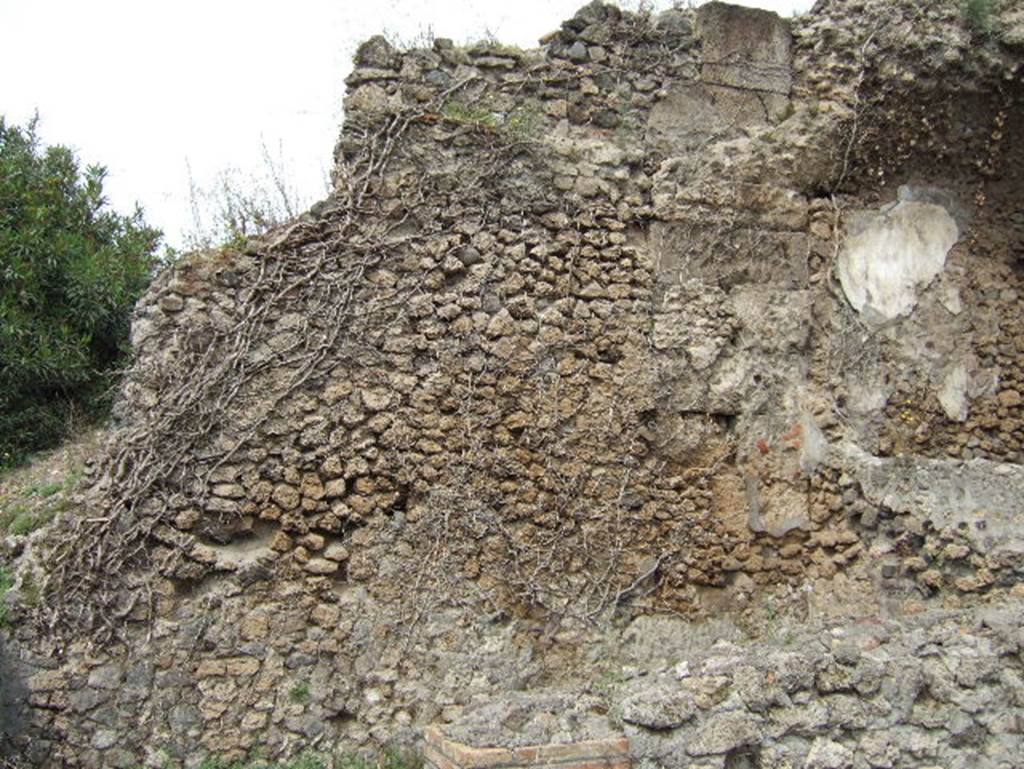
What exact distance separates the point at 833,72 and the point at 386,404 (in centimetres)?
343

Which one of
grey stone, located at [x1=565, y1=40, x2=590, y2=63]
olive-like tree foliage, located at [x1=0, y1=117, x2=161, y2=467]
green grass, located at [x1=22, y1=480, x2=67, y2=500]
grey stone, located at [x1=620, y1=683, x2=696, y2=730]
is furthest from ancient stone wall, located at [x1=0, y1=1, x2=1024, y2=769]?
olive-like tree foliage, located at [x1=0, y1=117, x2=161, y2=467]

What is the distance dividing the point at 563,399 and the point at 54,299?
5.10 meters

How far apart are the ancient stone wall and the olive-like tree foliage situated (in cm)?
344

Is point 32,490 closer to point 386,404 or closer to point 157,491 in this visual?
point 157,491

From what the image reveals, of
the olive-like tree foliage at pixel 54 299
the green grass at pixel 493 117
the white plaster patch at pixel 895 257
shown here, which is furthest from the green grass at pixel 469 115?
the olive-like tree foliage at pixel 54 299

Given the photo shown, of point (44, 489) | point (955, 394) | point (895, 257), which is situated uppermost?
point (895, 257)

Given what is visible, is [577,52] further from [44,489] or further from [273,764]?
[273,764]

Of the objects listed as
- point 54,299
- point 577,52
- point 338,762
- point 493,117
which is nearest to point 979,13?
point 577,52

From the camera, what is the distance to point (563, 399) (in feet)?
18.3

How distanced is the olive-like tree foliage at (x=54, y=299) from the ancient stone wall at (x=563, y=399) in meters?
3.44

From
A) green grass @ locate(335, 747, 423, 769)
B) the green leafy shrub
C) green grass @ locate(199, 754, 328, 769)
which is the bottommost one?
green grass @ locate(335, 747, 423, 769)

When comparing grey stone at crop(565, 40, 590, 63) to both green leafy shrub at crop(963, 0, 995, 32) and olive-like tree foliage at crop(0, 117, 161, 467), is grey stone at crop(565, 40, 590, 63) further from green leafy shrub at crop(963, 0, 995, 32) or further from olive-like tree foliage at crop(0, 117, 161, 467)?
olive-like tree foliage at crop(0, 117, 161, 467)

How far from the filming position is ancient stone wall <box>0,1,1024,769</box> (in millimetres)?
4848

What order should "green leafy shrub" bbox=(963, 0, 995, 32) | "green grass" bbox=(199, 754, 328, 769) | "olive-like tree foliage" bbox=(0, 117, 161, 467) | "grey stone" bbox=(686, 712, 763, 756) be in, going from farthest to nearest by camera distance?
1. "olive-like tree foliage" bbox=(0, 117, 161, 467)
2. "green leafy shrub" bbox=(963, 0, 995, 32)
3. "green grass" bbox=(199, 754, 328, 769)
4. "grey stone" bbox=(686, 712, 763, 756)
